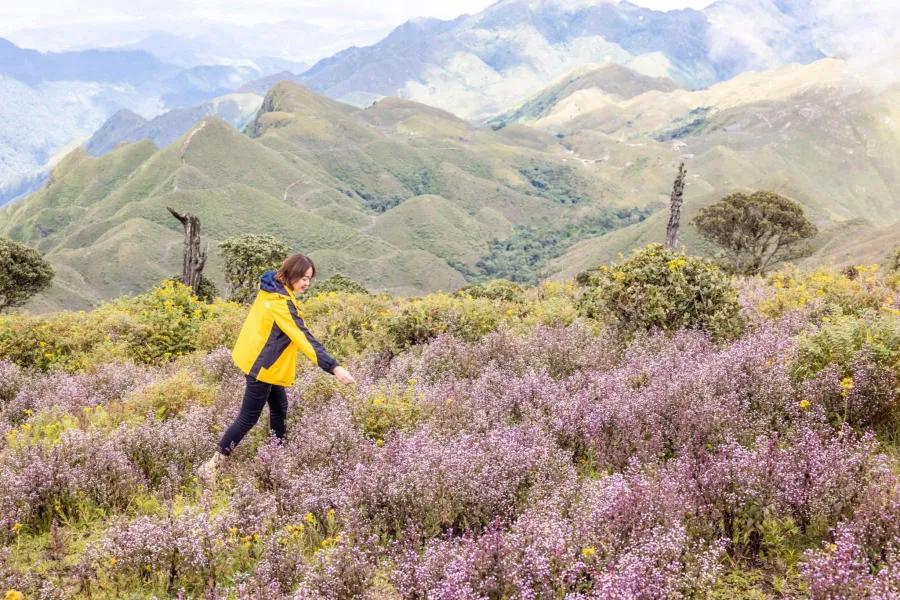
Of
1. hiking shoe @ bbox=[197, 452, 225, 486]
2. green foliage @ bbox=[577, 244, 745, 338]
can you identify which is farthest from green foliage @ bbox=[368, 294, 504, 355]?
hiking shoe @ bbox=[197, 452, 225, 486]

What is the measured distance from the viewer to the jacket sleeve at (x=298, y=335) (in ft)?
16.7

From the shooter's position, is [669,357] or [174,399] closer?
[669,357]

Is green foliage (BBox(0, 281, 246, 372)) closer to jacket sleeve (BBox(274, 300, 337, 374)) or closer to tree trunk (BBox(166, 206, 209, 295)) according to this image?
jacket sleeve (BBox(274, 300, 337, 374))

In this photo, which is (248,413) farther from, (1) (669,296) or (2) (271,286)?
(1) (669,296)

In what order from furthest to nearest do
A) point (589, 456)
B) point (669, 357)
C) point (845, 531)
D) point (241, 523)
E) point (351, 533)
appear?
point (669, 357) → point (589, 456) → point (241, 523) → point (351, 533) → point (845, 531)

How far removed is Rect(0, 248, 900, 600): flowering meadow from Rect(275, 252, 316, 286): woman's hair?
1.37 metres

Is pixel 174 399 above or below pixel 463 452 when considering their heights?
below

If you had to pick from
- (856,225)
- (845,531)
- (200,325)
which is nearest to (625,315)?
(845,531)

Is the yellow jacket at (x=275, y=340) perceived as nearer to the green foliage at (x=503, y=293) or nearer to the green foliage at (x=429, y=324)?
the green foliage at (x=429, y=324)

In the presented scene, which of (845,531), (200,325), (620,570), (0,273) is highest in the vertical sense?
(845,531)

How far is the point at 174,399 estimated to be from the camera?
639cm

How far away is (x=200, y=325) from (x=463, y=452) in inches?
311

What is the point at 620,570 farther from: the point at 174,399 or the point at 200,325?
the point at 200,325

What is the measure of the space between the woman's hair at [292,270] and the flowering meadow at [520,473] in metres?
1.37
